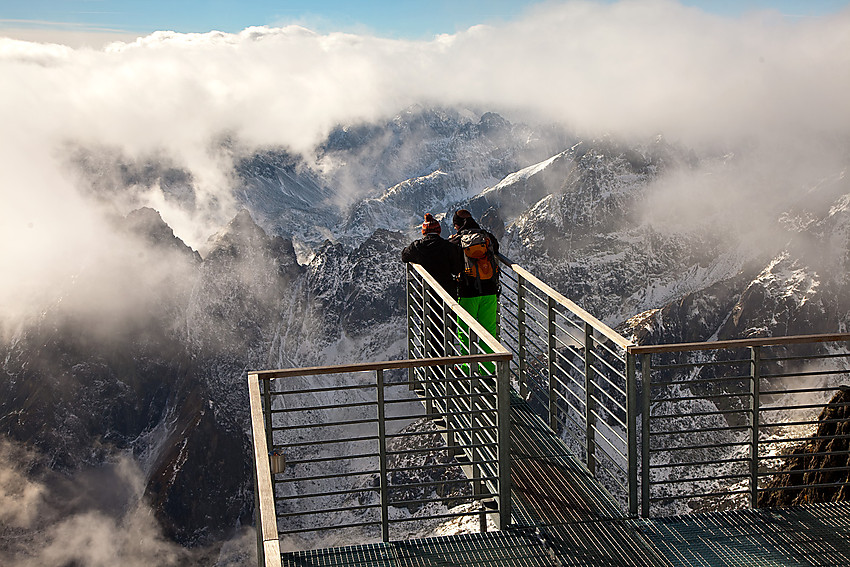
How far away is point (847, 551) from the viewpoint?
27.6 ft

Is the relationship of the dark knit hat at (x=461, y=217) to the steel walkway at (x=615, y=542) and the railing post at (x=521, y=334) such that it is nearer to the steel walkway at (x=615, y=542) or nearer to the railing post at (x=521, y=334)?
the railing post at (x=521, y=334)

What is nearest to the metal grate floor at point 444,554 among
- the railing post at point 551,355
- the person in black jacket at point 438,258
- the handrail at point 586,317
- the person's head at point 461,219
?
the handrail at point 586,317

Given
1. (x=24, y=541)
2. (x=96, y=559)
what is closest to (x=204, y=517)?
(x=96, y=559)

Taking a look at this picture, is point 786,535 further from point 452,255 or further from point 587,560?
point 452,255

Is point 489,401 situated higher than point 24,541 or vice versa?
point 489,401

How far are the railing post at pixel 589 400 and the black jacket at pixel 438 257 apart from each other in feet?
13.7

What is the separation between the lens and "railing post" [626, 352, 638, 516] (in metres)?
8.84

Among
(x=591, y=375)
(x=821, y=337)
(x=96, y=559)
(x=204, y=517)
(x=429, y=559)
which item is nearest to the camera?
(x=429, y=559)

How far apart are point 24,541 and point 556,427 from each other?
195 metres

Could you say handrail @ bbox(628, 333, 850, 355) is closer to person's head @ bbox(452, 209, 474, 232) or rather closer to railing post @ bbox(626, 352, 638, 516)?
railing post @ bbox(626, 352, 638, 516)

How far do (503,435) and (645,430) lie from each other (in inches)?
61.5

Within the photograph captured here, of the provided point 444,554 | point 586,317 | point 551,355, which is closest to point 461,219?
point 551,355

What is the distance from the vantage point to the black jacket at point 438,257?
46.5 feet

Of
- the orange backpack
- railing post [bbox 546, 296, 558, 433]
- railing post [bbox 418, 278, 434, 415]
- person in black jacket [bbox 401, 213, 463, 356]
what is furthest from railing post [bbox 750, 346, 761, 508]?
person in black jacket [bbox 401, 213, 463, 356]
